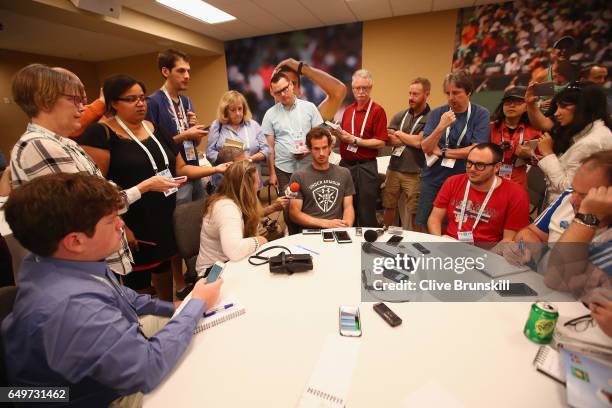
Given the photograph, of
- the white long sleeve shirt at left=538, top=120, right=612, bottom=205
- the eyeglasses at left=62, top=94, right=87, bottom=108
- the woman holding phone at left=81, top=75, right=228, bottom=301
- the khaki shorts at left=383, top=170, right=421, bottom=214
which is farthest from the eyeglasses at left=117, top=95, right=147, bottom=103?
A: the white long sleeve shirt at left=538, top=120, right=612, bottom=205

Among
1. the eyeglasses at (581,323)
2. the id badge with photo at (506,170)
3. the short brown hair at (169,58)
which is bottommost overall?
the eyeglasses at (581,323)

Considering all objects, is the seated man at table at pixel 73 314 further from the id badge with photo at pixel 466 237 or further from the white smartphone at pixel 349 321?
the id badge with photo at pixel 466 237

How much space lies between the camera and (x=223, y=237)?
1580mm

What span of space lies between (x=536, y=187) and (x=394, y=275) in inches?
105

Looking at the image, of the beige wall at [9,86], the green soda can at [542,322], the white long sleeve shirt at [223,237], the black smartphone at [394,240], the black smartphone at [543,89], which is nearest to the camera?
the green soda can at [542,322]

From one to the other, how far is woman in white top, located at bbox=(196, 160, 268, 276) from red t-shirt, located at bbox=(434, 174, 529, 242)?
1.34m

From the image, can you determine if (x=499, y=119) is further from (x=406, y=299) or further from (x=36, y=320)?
(x=36, y=320)

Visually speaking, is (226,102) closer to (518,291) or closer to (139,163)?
(139,163)

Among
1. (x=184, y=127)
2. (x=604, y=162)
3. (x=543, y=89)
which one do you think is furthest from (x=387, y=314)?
(x=543, y=89)

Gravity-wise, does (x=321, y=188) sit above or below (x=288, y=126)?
below

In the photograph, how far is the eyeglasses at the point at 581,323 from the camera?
3.25 ft

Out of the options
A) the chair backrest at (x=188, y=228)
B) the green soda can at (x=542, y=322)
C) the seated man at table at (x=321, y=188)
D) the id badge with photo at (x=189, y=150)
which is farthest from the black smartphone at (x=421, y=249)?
the id badge with photo at (x=189, y=150)

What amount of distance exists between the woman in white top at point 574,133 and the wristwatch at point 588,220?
0.99m

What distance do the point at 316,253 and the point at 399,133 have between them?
1.90 meters
